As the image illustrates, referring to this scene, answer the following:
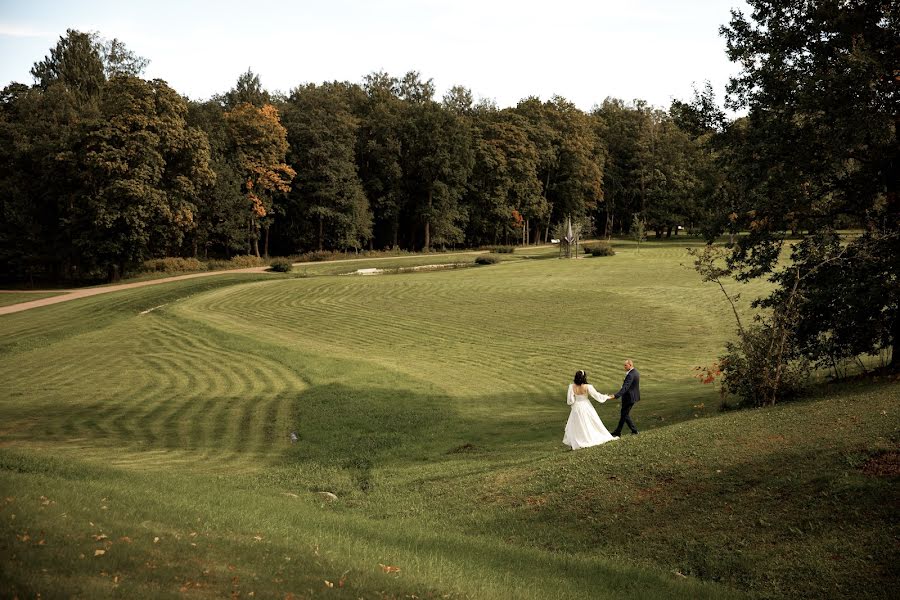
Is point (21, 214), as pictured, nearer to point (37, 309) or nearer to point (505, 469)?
point (37, 309)

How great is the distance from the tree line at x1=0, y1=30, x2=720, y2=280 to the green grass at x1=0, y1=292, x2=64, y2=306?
680 cm

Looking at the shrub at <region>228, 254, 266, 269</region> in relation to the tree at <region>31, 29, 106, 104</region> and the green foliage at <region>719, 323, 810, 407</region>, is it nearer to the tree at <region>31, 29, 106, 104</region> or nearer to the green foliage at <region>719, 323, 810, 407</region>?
the tree at <region>31, 29, 106, 104</region>

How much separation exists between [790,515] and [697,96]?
13417 mm

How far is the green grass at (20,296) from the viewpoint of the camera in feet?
167

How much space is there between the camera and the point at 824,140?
17594mm

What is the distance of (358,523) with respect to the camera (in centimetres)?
1206

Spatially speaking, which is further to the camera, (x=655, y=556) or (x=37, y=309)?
(x=37, y=309)

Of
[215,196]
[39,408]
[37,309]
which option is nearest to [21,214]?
[215,196]

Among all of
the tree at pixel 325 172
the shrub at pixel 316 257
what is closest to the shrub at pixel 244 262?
the shrub at pixel 316 257

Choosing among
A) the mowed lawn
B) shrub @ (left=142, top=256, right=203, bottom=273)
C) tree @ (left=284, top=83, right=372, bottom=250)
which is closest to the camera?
the mowed lawn

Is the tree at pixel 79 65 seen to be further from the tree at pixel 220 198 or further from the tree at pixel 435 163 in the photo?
the tree at pixel 435 163

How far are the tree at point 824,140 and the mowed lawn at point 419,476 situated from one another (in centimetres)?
368

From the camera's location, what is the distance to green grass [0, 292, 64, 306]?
51.0m

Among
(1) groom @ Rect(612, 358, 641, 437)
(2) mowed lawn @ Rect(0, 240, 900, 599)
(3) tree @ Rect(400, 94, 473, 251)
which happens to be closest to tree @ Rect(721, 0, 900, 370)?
(2) mowed lawn @ Rect(0, 240, 900, 599)
